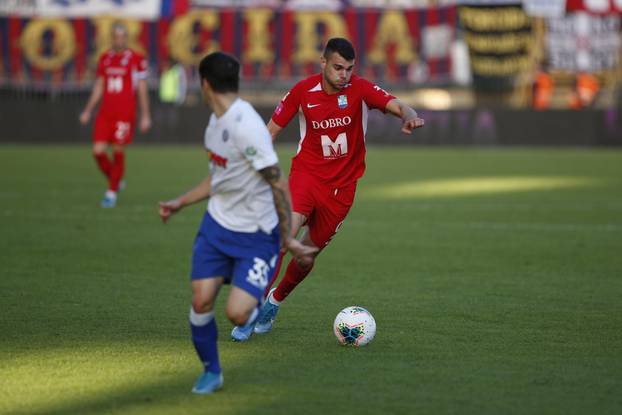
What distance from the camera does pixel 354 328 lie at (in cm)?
759

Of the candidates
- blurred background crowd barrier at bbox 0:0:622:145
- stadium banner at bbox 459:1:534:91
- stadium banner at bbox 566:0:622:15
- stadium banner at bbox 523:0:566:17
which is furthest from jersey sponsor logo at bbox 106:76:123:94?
stadium banner at bbox 566:0:622:15

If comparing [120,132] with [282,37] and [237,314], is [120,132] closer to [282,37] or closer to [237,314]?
[237,314]

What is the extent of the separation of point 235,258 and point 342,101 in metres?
2.28

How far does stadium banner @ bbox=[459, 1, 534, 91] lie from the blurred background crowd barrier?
31mm

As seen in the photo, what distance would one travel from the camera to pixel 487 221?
51.3ft

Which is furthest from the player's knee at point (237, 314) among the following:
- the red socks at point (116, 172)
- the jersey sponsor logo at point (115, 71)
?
the jersey sponsor logo at point (115, 71)

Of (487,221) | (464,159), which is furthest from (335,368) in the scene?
(464,159)

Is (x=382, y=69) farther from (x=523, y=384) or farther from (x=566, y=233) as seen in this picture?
(x=523, y=384)

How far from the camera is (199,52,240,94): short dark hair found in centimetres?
620

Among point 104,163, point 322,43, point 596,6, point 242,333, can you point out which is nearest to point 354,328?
point 242,333

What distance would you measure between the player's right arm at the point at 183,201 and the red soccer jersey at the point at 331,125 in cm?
204

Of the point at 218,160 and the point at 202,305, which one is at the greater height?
the point at 218,160

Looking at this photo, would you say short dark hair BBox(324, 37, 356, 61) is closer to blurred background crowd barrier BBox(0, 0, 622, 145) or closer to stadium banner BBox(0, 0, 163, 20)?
blurred background crowd barrier BBox(0, 0, 622, 145)

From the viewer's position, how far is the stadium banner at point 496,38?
116 feet
